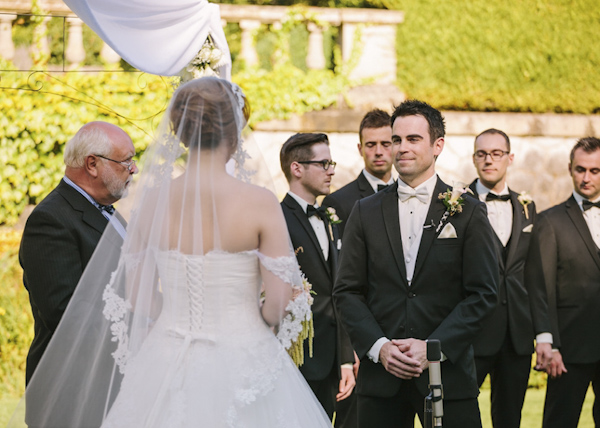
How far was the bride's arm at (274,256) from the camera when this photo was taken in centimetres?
329

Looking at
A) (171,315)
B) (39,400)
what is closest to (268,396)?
(171,315)

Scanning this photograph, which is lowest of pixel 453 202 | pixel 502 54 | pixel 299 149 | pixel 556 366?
pixel 556 366

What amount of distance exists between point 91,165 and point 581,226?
3727 mm

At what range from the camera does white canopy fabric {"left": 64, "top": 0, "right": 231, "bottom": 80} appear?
4176mm

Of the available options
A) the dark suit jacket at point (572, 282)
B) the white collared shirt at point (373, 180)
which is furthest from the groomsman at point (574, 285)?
the white collared shirt at point (373, 180)

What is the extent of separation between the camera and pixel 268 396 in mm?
3307

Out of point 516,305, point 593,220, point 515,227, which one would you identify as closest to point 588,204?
point 593,220

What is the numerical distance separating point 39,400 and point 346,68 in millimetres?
7017

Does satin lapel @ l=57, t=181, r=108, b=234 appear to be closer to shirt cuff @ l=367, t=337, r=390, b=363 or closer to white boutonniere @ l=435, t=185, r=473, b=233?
shirt cuff @ l=367, t=337, r=390, b=363

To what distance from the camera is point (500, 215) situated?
5.81 meters

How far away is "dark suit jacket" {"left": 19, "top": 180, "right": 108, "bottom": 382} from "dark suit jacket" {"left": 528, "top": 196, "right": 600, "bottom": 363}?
3.36 m

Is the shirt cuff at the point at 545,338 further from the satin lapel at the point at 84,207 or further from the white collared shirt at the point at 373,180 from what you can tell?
the satin lapel at the point at 84,207

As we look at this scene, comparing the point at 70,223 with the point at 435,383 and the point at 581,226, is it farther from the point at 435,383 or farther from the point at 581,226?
the point at 581,226

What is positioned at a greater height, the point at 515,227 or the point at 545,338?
A: the point at 515,227
